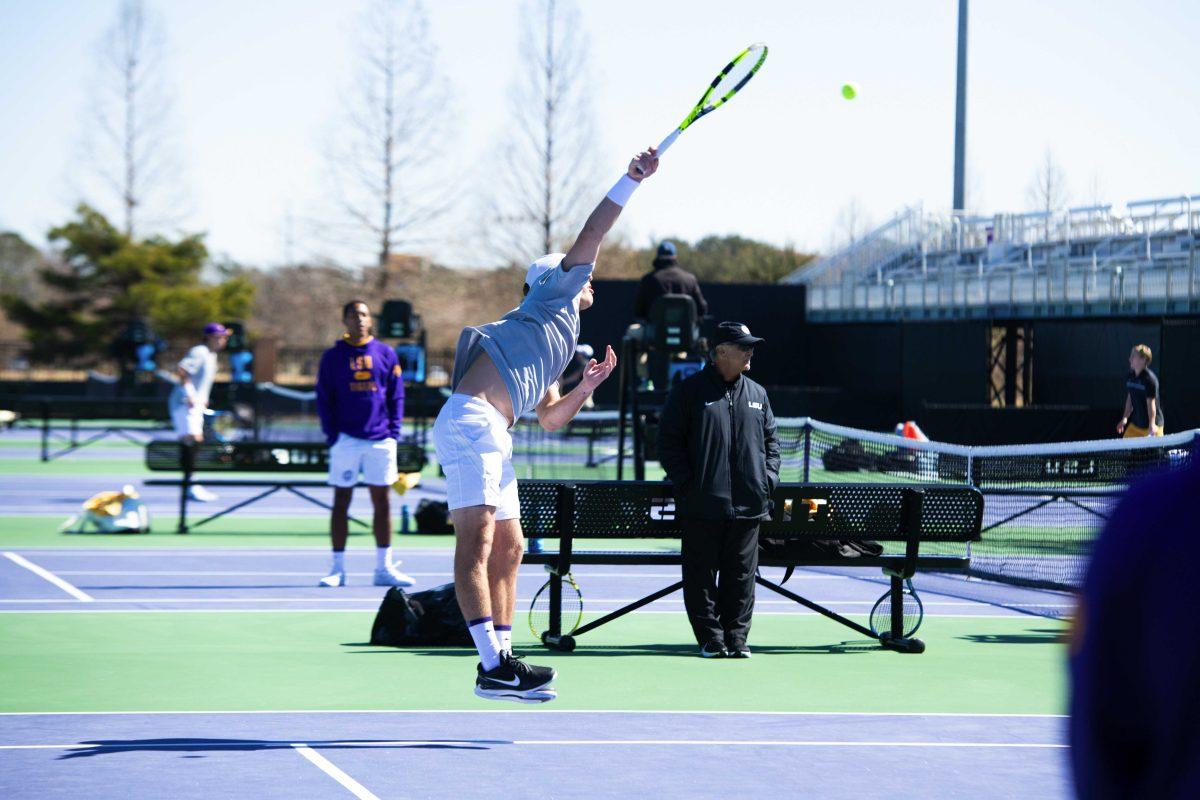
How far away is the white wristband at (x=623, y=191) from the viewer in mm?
6059

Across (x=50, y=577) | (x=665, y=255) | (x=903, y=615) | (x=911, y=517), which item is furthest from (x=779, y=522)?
(x=665, y=255)

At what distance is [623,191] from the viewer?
20.0 feet

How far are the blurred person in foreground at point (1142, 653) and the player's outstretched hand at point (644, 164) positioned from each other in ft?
15.5

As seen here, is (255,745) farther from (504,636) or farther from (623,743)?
(623,743)

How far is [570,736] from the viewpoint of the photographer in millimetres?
6516

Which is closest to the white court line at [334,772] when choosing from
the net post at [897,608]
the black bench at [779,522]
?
the black bench at [779,522]

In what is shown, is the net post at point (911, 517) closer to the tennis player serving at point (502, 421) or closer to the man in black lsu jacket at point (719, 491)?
the man in black lsu jacket at point (719, 491)

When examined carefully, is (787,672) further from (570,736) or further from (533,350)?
(533,350)

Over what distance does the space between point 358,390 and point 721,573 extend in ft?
12.7

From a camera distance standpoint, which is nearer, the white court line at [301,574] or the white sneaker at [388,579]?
the white sneaker at [388,579]

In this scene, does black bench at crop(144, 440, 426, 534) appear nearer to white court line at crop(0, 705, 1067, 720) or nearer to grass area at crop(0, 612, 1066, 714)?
grass area at crop(0, 612, 1066, 714)

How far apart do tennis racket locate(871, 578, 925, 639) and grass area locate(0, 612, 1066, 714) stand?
0.19 m

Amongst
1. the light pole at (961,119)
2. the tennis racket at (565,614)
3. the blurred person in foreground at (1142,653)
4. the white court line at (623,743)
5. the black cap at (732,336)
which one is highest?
the light pole at (961,119)

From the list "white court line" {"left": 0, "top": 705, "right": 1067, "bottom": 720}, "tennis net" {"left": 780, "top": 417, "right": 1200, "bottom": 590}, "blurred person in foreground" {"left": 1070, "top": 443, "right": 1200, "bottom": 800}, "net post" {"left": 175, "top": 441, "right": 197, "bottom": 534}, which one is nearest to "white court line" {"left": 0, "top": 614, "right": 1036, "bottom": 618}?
"tennis net" {"left": 780, "top": 417, "right": 1200, "bottom": 590}
